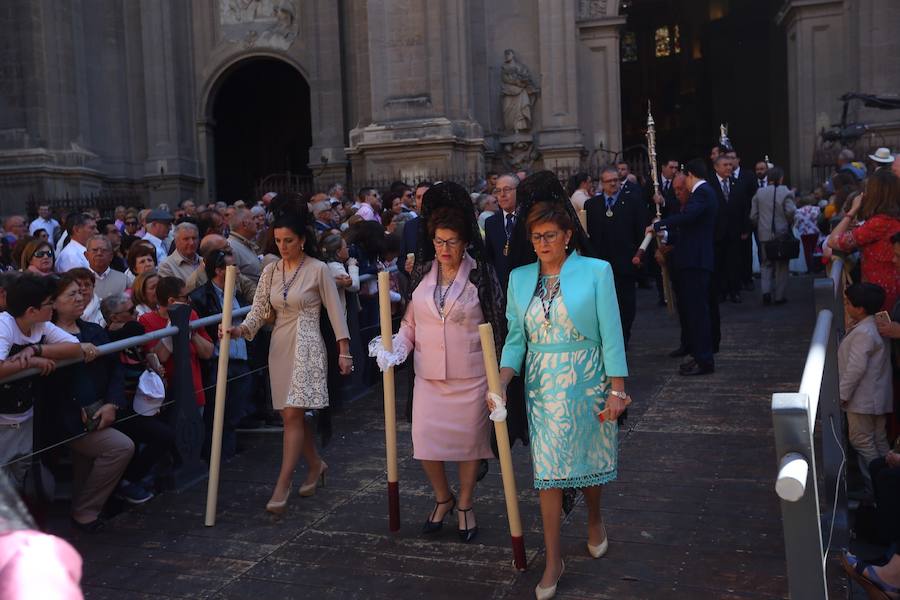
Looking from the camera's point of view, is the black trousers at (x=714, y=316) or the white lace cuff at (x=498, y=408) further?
the black trousers at (x=714, y=316)

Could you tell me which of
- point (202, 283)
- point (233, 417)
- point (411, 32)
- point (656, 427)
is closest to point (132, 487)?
point (233, 417)

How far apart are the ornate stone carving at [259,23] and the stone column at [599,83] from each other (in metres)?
6.96

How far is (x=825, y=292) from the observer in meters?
5.32

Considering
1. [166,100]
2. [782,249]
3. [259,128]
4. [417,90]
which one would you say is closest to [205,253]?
[782,249]

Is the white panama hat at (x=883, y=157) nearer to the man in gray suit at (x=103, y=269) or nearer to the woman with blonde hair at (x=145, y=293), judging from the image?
the man in gray suit at (x=103, y=269)

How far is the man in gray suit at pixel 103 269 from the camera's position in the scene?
347 inches

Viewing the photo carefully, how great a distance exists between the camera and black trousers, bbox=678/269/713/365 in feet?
32.2

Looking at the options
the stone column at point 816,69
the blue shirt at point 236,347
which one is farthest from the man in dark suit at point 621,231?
the stone column at point 816,69

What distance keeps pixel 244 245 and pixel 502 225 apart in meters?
2.61

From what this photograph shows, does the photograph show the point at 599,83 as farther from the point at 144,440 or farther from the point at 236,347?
the point at 144,440

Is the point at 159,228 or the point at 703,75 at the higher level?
the point at 703,75

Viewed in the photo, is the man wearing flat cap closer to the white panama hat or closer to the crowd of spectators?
the crowd of spectators

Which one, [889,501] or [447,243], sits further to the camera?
[447,243]

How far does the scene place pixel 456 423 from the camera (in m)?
5.74
